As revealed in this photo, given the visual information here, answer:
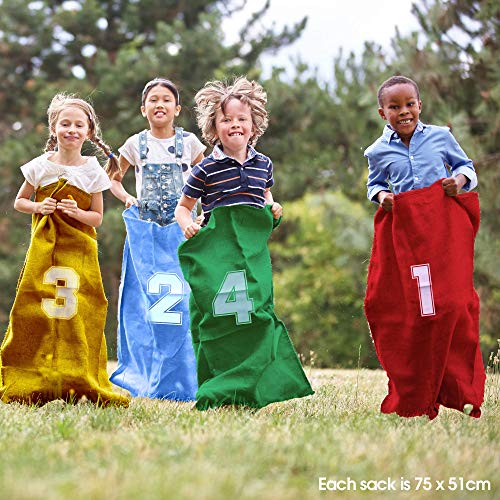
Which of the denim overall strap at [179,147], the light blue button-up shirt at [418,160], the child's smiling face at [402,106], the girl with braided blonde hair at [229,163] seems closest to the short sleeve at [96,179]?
the girl with braided blonde hair at [229,163]

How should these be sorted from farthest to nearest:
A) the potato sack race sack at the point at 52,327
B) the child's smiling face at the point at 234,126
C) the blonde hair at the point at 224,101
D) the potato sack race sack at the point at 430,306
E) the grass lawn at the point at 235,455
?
1. the blonde hair at the point at 224,101
2. the child's smiling face at the point at 234,126
3. the potato sack race sack at the point at 52,327
4. the potato sack race sack at the point at 430,306
5. the grass lawn at the point at 235,455

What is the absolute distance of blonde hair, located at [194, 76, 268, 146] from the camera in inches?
197

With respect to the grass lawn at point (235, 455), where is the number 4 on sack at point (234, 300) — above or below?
above

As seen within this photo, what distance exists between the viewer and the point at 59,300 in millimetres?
4789

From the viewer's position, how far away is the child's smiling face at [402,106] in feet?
15.4

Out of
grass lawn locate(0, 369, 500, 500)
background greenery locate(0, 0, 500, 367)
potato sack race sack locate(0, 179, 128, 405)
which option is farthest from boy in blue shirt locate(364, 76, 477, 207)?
background greenery locate(0, 0, 500, 367)

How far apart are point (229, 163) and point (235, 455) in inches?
A: 86.7

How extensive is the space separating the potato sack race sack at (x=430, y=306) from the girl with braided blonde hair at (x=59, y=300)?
165 cm

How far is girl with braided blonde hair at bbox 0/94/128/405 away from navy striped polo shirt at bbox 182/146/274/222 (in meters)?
0.62

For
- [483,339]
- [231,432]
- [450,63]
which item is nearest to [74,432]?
[231,432]


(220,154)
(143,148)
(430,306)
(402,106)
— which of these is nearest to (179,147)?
(143,148)

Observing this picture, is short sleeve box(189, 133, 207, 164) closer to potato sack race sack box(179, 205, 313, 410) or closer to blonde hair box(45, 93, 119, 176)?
blonde hair box(45, 93, 119, 176)

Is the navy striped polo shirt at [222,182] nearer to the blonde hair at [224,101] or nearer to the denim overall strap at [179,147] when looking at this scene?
the blonde hair at [224,101]

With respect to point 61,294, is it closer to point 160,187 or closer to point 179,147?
point 160,187
